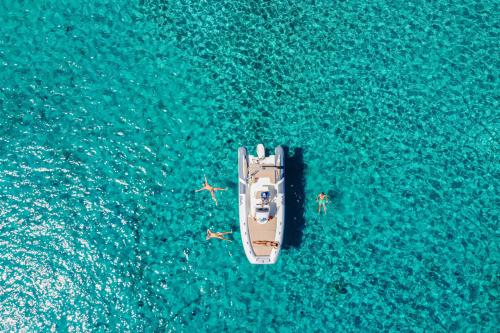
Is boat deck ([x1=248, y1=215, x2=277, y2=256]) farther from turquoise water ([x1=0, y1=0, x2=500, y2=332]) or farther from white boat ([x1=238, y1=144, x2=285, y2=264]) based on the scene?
turquoise water ([x1=0, y1=0, x2=500, y2=332])

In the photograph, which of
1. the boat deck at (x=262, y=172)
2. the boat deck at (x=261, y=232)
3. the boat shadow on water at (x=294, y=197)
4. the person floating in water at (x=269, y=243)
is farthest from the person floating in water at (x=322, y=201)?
the person floating in water at (x=269, y=243)

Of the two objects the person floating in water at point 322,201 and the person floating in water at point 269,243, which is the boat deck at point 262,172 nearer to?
the person floating in water at point 322,201

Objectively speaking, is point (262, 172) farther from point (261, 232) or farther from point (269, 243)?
point (269, 243)

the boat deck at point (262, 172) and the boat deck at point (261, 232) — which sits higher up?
the boat deck at point (262, 172)

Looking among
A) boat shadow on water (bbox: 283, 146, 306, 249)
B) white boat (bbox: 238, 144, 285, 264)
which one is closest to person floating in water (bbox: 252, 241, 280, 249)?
white boat (bbox: 238, 144, 285, 264)

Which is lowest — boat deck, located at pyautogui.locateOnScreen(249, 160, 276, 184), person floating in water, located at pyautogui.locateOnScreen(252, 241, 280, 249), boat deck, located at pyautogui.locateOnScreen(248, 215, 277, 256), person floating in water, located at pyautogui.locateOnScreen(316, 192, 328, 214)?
person floating in water, located at pyautogui.locateOnScreen(252, 241, 280, 249)

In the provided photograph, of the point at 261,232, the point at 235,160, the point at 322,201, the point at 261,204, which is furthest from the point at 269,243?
the point at 235,160
